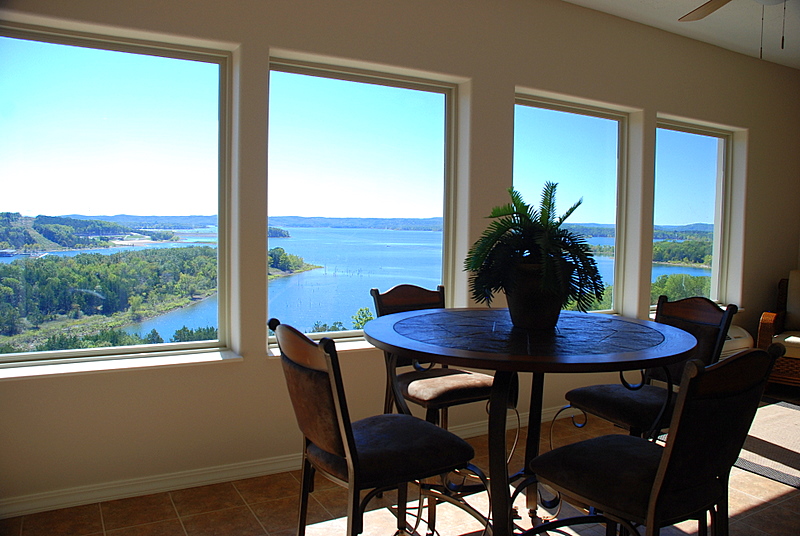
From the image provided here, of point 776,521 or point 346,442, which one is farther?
point 776,521

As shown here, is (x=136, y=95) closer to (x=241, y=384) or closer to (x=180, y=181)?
(x=180, y=181)

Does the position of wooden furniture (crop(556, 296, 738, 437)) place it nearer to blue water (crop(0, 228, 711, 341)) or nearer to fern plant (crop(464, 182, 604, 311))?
fern plant (crop(464, 182, 604, 311))

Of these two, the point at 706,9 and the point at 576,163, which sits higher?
the point at 706,9

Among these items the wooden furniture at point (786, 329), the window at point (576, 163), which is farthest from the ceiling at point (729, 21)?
the wooden furniture at point (786, 329)

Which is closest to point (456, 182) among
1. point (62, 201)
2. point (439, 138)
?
point (439, 138)

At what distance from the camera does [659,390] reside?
2482 millimetres

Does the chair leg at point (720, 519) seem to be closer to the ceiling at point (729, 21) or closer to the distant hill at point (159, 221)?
the distant hill at point (159, 221)

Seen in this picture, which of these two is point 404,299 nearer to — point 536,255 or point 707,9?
point 536,255

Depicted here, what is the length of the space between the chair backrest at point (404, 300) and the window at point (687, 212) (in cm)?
236

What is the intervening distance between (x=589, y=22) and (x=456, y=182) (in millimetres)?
1438

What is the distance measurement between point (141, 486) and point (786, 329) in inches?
193

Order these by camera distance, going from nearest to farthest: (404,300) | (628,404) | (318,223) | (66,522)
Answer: (628,404) → (66,522) → (404,300) → (318,223)

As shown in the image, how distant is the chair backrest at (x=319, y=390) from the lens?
152 cm

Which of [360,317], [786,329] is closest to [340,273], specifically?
[360,317]
